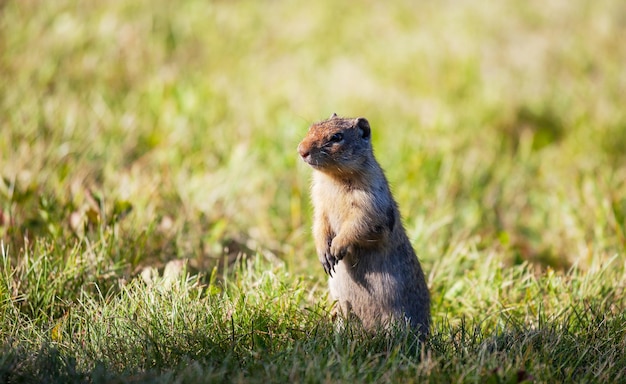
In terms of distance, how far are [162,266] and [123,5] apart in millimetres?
4547

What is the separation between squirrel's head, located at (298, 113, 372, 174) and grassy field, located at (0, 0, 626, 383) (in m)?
0.65

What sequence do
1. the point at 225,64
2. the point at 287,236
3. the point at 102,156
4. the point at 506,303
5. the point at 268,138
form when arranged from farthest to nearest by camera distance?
1. the point at 225,64
2. the point at 268,138
3. the point at 102,156
4. the point at 287,236
5. the point at 506,303

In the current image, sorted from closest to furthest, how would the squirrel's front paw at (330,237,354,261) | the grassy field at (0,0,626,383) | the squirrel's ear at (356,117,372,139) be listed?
the grassy field at (0,0,626,383) < the squirrel's front paw at (330,237,354,261) < the squirrel's ear at (356,117,372,139)

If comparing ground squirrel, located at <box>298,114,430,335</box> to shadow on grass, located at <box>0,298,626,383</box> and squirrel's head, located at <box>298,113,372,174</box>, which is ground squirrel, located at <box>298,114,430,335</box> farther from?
shadow on grass, located at <box>0,298,626,383</box>

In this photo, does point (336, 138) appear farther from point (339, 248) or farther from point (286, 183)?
point (286, 183)

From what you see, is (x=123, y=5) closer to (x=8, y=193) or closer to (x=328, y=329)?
(x=8, y=193)

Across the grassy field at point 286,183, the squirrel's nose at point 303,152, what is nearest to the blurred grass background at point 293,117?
the grassy field at point 286,183

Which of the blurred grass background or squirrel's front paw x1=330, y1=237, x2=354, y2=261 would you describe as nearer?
squirrel's front paw x1=330, y1=237, x2=354, y2=261

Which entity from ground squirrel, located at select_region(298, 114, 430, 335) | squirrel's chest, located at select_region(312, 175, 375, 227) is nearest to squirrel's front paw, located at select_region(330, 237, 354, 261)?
ground squirrel, located at select_region(298, 114, 430, 335)

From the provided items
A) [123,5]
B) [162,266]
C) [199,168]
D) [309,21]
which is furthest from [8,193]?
[309,21]

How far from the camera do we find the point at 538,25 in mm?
8914

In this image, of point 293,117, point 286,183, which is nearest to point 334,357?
point 286,183

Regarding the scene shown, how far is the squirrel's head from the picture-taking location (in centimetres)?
387

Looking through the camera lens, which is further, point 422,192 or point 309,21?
point 309,21
